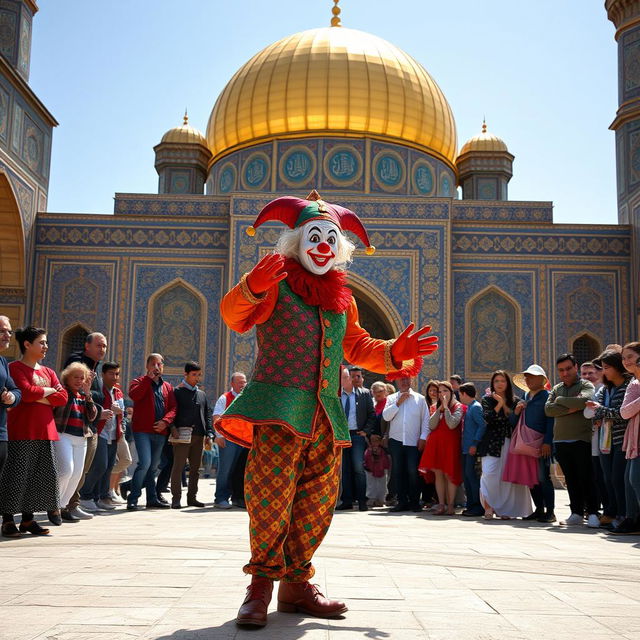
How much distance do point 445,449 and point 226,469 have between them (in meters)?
2.20

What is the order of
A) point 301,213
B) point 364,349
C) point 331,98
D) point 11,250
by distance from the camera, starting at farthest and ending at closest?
1. point 331,98
2. point 11,250
3. point 364,349
4. point 301,213

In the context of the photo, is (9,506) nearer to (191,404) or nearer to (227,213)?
(191,404)

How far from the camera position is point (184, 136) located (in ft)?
85.9

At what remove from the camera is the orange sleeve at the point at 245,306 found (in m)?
3.23

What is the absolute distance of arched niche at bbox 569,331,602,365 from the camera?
18.4m

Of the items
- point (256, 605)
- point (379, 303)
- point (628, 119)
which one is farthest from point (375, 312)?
point (256, 605)

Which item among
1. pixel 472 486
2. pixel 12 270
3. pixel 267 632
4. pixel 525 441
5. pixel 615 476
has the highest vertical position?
pixel 12 270

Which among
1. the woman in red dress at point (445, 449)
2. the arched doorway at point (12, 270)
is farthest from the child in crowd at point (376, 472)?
the arched doorway at point (12, 270)

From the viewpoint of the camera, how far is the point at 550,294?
18594 mm

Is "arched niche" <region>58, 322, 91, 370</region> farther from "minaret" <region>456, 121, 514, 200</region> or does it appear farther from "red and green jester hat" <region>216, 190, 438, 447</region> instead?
"red and green jester hat" <region>216, 190, 438, 447</region>

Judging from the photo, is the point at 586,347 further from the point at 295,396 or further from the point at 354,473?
the point at 295,396

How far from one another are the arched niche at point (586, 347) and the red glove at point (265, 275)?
16.2m

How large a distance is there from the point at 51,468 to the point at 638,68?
1749cm

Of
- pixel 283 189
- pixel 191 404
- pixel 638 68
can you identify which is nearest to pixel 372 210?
pixel 283 189
